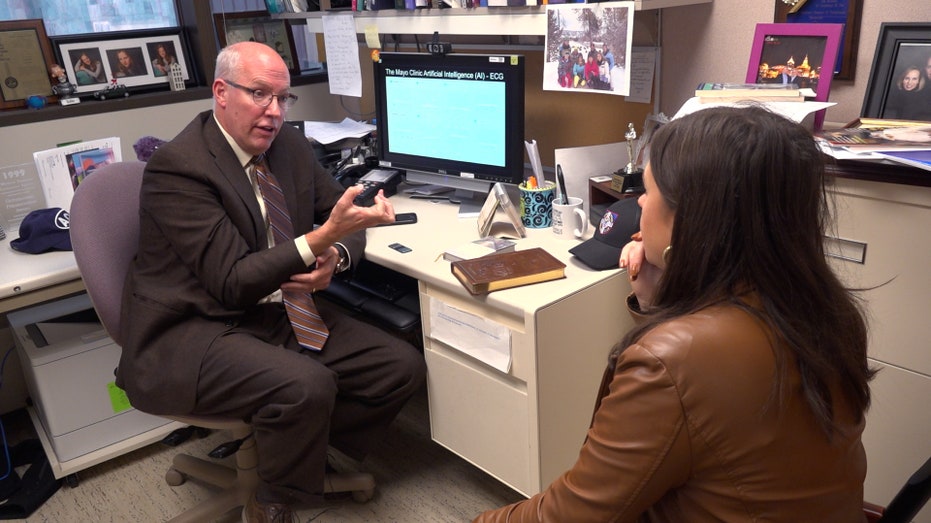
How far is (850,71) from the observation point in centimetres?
170

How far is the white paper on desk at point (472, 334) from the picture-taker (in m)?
1.63

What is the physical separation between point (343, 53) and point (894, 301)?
1.88m

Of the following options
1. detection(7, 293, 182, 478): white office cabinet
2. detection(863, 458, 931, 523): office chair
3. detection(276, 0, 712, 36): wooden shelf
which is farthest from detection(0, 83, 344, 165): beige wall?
detection(863, 458, 931, 523): office chair

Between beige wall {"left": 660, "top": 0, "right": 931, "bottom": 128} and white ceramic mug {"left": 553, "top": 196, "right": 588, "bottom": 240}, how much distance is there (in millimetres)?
449

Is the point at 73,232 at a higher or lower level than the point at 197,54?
lower

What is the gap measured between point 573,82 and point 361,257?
733 millimetres

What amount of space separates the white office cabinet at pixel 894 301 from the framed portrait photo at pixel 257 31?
7.13ft

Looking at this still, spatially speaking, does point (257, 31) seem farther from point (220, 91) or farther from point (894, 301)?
point (894, 301)

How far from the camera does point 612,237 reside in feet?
5.65

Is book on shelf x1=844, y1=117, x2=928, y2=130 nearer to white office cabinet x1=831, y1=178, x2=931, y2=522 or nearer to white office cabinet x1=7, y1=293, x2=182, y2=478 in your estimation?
white office cabinet x1=831, y1=178, x2=931, y2=522

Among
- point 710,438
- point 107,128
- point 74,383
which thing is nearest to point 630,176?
point 710,438

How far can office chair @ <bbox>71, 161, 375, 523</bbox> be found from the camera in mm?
1752

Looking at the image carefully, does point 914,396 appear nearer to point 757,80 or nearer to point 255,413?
point 757,80

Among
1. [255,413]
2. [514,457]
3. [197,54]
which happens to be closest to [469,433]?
[514,457]
